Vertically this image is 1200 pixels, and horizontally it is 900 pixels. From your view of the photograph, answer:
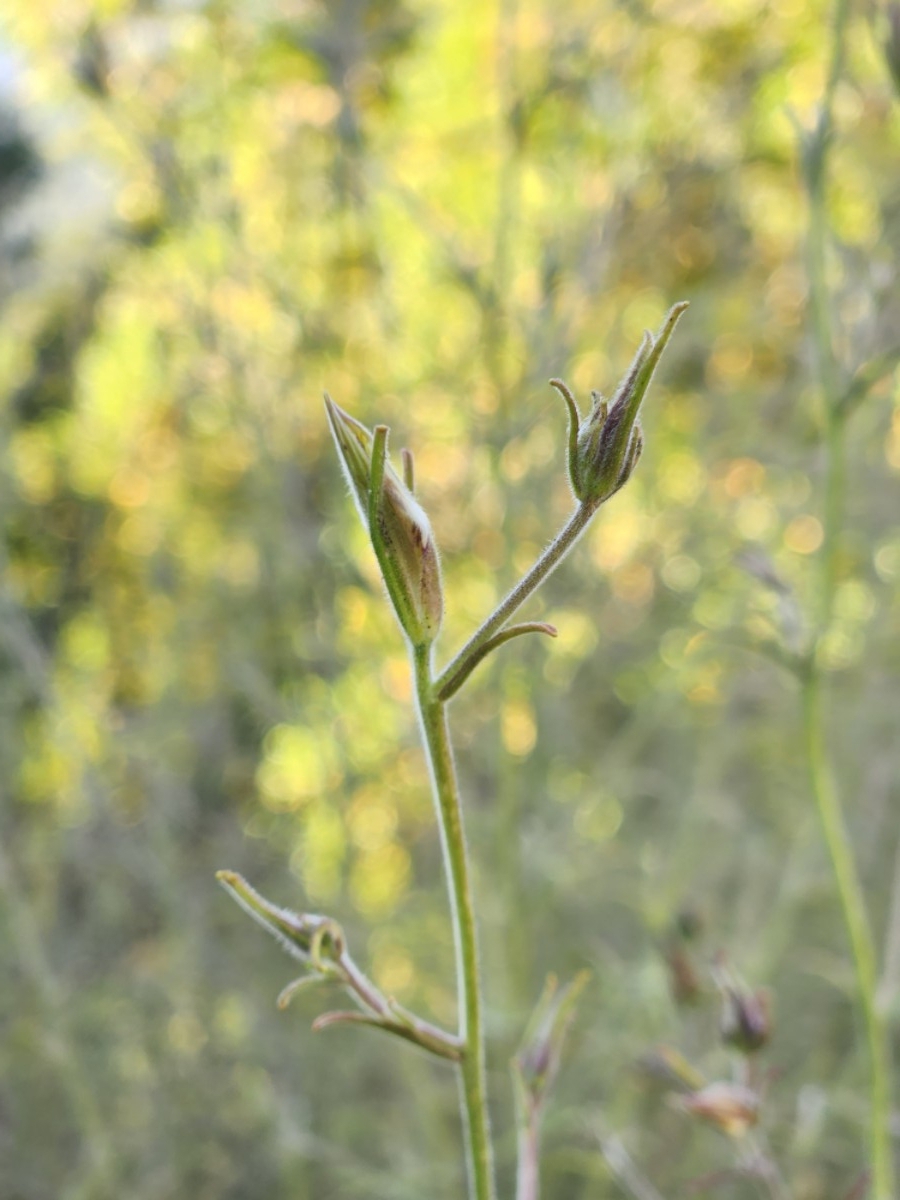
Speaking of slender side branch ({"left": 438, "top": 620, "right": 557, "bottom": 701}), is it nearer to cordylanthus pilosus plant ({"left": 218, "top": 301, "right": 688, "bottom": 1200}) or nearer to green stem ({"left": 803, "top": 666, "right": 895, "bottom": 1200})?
cordylanthus pilosus plant ({"left": 218, "top": 301, "right": 688, "bottom": 1200})

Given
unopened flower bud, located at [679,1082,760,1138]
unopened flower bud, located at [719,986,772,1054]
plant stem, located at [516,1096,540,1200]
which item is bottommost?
unopened flower bud, located at [679,1082,760,1138]

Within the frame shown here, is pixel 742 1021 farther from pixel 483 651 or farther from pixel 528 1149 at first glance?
pixel 483 651

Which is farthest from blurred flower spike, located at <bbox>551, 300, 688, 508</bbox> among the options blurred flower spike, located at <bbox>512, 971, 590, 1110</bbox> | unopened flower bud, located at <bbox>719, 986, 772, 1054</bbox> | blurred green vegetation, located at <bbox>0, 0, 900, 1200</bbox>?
blurred green vegetation, located at <bbox>0, 0, 900, 1200</bbox>

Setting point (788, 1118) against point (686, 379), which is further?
point (686, 379)

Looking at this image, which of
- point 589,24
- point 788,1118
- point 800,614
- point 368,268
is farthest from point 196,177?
point 788,1118

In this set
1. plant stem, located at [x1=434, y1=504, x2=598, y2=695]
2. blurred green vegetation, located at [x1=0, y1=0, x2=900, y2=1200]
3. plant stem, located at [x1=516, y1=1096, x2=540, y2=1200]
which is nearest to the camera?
plant stem, located at [x1=434, y1=504, x2=598, y2=695]

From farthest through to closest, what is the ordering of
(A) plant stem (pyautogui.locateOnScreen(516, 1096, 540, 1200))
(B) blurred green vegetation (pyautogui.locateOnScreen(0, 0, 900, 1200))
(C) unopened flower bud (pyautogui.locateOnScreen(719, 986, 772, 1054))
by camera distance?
(B) blurred green vegetation (pyautogui.locateOnScreen(0, 0, 900, 1200)) < (C) unopened flower bud (pyautogui.locateOnScreen(719, 986, 772, 1054)) < (A) plant stem (pyautogui.locateOnScreen(516, 1096, 540, 1200))

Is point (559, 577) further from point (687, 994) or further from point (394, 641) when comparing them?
point (687, 994)
